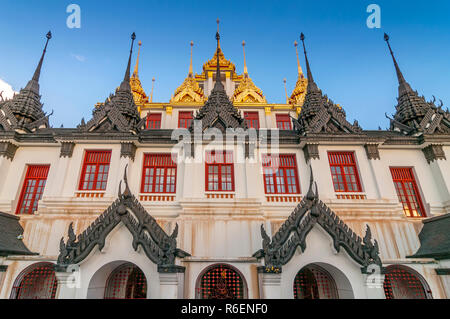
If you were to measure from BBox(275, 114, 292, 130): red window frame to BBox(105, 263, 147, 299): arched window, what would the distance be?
15469 millimetres

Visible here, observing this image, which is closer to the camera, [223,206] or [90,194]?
[223,206]

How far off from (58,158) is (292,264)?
12697 mm

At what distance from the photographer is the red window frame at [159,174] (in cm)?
1251

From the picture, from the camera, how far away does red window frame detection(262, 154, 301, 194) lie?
12.6 meters

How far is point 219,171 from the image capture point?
41.4 feet

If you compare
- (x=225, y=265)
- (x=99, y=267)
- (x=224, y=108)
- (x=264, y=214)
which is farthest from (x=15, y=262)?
(x=224, y=108)

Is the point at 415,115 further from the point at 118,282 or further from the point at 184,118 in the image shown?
the point at 118,282

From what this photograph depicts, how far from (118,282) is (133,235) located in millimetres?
3166

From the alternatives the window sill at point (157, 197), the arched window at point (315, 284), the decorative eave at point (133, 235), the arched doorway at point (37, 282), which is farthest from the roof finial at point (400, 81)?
the arched doorway at point (37, 282)

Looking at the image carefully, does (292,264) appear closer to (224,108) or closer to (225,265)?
(225,265)

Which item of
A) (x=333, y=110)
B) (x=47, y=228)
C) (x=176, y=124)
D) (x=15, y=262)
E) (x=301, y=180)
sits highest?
(x=176, y=124)

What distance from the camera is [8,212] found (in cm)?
1185

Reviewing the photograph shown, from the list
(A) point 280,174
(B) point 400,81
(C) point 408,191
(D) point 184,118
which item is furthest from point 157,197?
(B) point 400,81

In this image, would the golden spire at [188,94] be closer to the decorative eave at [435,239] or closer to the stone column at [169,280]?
the stone column at [169,280]
